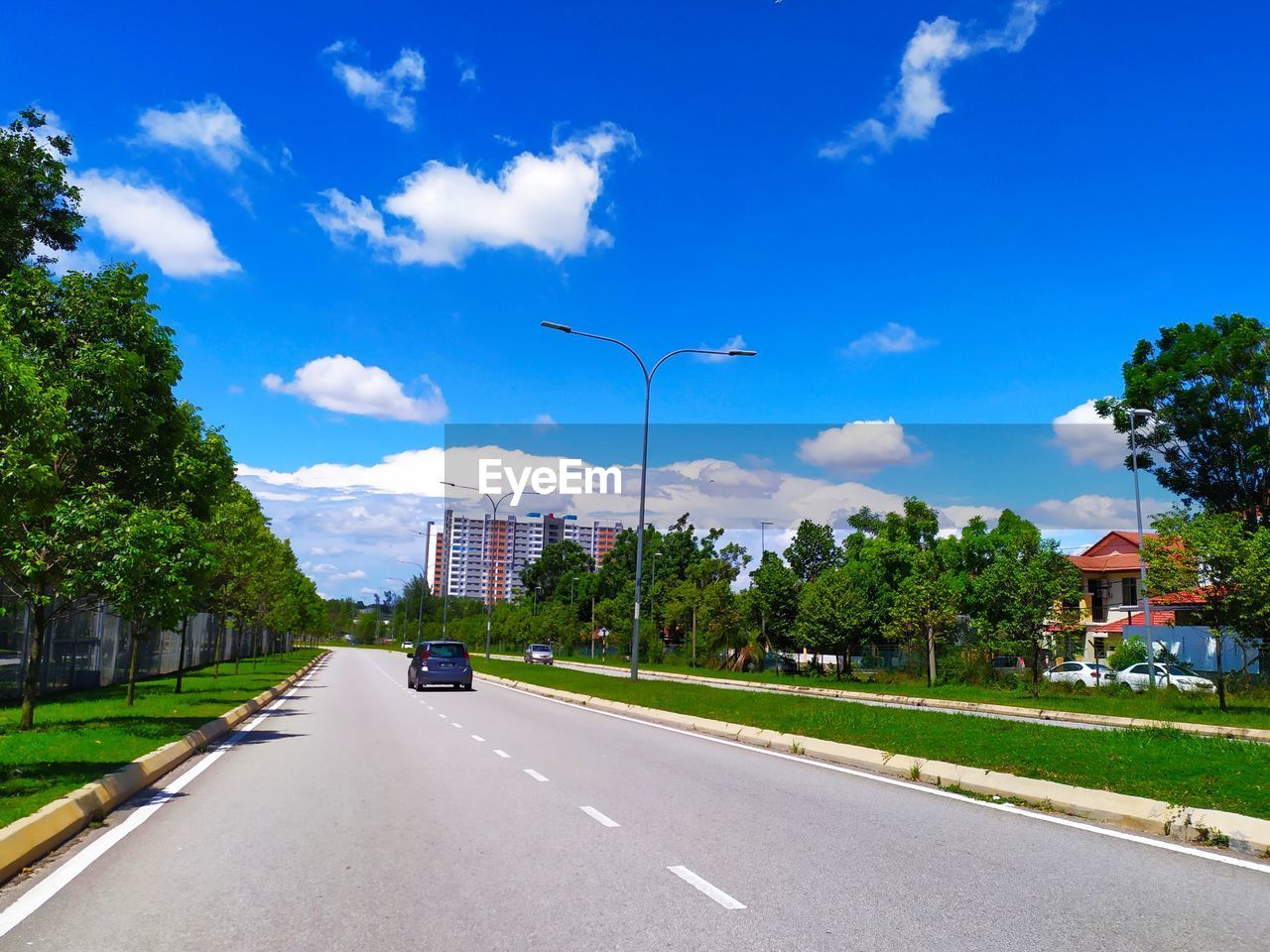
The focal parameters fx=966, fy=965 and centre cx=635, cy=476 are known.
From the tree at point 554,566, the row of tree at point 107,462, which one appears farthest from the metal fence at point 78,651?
the tree at point 554,566

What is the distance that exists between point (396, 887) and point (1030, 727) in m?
14.0

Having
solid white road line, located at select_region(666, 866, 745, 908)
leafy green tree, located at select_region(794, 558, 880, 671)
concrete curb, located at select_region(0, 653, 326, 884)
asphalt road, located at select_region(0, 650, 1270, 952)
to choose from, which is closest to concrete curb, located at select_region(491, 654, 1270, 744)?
leafy green tree, located at select_region(794, 558, 880, 671)

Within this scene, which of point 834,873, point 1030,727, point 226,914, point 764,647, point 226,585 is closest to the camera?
point 226,914

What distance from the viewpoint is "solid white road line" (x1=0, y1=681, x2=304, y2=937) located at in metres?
5.81

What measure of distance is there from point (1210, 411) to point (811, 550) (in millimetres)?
37690

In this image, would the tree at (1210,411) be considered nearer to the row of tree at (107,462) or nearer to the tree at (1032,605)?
the tree at (1032,605)

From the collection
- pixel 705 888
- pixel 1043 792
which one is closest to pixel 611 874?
pixel 705 888

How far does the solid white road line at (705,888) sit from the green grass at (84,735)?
5.28m

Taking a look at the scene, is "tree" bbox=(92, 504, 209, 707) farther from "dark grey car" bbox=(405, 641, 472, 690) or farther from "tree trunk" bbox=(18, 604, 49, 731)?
"dark grey car" bbox=(405, 641, 472, 690)

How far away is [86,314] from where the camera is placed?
1523cm

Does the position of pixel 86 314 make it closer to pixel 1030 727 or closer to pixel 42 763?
pixel 42 763

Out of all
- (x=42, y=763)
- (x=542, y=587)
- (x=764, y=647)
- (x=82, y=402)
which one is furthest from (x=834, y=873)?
(x=542, y=587)

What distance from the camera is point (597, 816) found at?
9352 millimetres

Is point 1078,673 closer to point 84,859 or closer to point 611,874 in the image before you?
point 611,874
